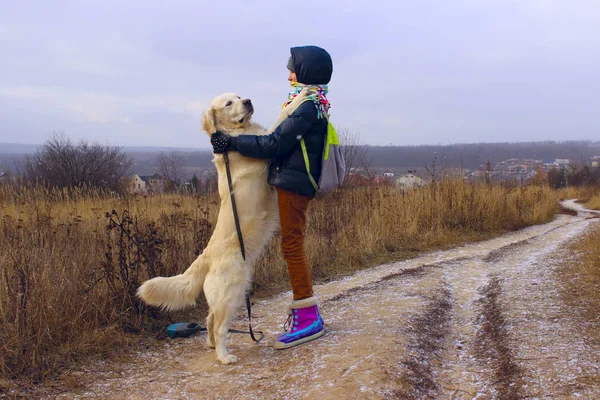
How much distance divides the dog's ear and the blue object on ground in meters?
1.66

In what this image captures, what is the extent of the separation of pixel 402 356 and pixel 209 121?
6.78 feet

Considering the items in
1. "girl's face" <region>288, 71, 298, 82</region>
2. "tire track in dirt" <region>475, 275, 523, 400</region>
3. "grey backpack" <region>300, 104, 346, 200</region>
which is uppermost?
"girl's face" <region>288, 71, 298, 82</region>

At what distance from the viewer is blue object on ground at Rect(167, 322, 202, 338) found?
3.72 m

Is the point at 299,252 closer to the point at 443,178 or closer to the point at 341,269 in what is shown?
the point at 341,269

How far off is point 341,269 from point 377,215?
2150mm

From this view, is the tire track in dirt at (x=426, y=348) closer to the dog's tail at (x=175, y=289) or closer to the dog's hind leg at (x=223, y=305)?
the dog's hind leg at (x=223, y=305)

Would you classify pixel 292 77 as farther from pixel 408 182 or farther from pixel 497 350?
pixel 408 182

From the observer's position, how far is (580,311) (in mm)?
3543

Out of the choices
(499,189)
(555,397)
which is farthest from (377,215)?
(555,397)

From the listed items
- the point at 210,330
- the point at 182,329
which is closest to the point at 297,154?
the point at 210,330

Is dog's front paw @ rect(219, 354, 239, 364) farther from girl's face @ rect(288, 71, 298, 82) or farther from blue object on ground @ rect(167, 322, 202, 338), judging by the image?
girl's face @ rect(288, 71, 298, 82)

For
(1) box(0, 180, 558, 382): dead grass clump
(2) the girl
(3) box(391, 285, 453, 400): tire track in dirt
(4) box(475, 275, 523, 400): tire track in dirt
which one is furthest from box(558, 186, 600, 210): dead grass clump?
(2) the girl

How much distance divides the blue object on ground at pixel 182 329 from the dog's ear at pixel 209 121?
166 cm

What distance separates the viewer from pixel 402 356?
9.44ft
